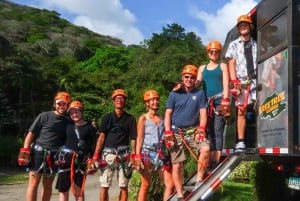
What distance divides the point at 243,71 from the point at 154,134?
1.55m

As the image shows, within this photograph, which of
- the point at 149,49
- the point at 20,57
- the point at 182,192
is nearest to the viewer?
the point at 182,192

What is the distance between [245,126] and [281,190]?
8.13 ft

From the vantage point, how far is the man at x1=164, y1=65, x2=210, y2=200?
21.9 ft

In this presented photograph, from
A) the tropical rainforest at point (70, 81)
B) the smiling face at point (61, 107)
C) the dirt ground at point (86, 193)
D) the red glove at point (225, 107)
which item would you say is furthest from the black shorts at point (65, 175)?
the tropical rainforest at point (70, 81)

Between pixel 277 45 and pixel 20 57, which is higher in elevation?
pixel 20 57

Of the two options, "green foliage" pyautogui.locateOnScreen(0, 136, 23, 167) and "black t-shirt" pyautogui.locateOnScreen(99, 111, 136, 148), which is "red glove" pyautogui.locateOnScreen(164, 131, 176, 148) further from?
"green foliage" pyautogui.locateOnScreen(0, 136, 23, 167)

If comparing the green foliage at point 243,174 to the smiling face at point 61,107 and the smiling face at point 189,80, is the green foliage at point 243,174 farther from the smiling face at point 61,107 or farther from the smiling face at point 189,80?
the smiling face at point 61,107

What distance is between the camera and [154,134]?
24.6 feet

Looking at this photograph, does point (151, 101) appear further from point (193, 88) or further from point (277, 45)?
point (277, 45)

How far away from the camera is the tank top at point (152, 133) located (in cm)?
750

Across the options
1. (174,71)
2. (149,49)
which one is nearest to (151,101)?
(174,71)

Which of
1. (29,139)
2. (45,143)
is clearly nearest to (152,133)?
(45,143)

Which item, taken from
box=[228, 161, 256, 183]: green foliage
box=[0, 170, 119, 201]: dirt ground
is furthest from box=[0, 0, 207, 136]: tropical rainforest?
box=[228, 161, 256, 183]: green foliage

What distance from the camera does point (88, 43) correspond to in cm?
7912
